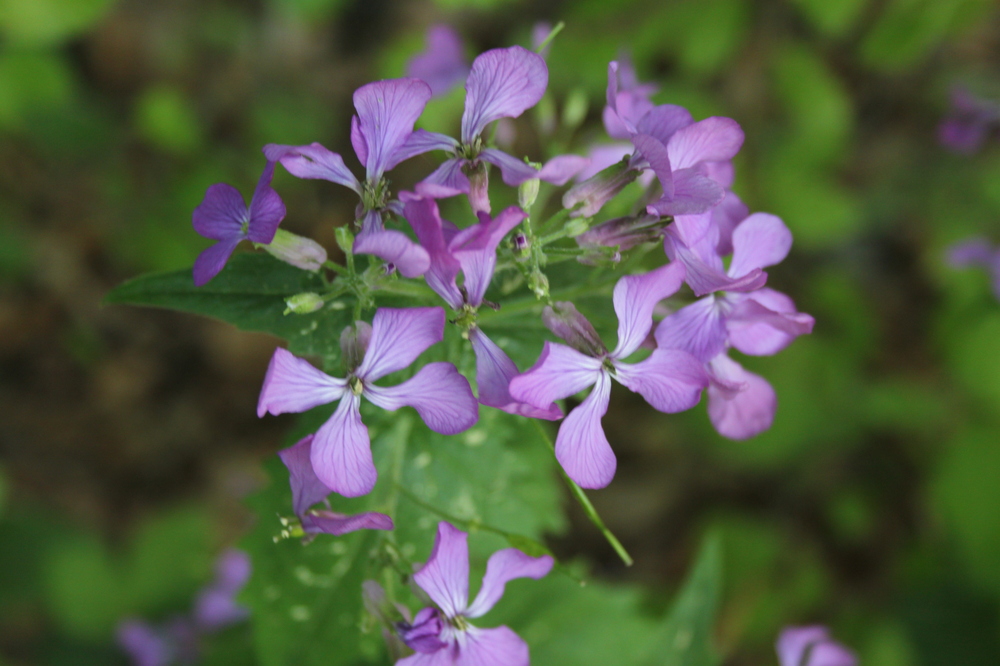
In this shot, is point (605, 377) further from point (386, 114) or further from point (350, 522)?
point (386, 114)

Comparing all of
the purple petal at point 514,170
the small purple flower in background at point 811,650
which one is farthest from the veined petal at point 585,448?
the small purple flower in background at point 811,650

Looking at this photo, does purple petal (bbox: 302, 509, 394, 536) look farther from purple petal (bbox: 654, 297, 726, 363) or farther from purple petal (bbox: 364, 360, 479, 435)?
purple petal (bbox: 654, 297, 726, 363)

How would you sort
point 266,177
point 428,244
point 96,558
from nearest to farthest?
point 428,244 → point 266,177 → point 96,558

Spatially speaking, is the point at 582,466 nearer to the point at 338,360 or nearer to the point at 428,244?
the point at 428,244

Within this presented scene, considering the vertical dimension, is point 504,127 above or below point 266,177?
below

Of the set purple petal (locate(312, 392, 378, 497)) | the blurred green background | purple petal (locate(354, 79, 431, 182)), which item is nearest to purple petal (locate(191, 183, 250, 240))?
purple petal (locate(354, 79, 431, 182))

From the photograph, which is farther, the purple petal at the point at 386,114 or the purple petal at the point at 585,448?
the purple petal at the point at 386,114

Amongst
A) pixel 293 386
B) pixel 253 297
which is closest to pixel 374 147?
pixel 253 297

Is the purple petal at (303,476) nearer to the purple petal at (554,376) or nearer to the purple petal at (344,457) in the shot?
the purple petal at (344,457)

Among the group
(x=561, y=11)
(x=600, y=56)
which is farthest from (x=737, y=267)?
(x=561, y=11)
